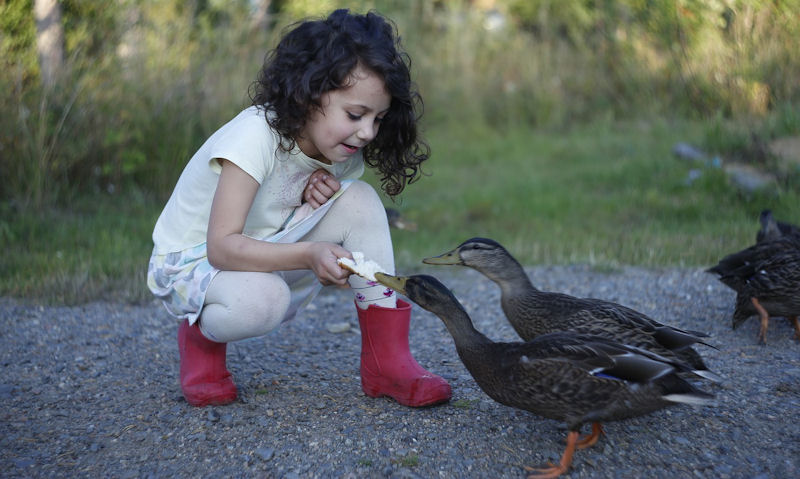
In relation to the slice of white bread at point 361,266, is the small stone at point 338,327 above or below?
below

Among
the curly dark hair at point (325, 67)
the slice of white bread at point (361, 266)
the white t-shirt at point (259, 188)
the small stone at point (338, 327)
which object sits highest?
the curly dark hair at point (325, 67)

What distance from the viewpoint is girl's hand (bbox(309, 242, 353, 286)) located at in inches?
106

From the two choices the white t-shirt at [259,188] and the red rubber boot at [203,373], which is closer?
the white t-shirt at [259,188]

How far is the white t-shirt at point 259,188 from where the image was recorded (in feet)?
9.48

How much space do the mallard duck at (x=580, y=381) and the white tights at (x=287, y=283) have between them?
0.67m

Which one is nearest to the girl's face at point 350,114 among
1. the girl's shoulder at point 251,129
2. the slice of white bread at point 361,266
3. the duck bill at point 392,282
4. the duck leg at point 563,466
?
the girl's shoulder at point 251,129

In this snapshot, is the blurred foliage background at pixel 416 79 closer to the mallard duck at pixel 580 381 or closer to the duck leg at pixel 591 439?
the duck leg at pixel 591 439

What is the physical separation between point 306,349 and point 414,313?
2.82 feet

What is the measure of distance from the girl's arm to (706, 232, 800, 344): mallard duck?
2252 millimetres

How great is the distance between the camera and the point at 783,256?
3.94m

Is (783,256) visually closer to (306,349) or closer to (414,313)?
(414,313)

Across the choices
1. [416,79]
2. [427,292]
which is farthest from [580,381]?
Answer: [416,79]

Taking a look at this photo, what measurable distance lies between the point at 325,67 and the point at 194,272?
928mm

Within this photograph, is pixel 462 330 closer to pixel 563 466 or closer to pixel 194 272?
pixel 563 466
